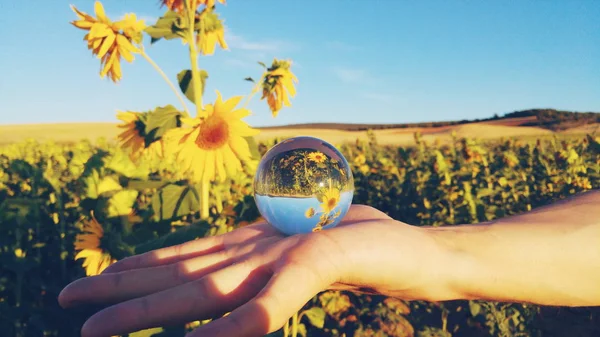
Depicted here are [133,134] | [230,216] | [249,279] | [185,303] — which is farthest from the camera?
[133,134]

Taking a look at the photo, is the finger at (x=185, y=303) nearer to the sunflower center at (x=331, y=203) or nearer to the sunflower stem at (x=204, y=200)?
the sunflower center at (x=331, y=203)

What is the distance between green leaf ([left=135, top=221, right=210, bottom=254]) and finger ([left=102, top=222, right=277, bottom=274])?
0.32m

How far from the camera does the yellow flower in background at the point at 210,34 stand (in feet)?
9.87

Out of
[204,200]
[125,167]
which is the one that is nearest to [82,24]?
[125,167]

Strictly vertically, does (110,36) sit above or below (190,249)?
above

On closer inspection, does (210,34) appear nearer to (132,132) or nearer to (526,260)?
(132,132)

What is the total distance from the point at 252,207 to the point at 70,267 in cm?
325

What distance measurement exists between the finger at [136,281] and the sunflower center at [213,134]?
4.10 feet

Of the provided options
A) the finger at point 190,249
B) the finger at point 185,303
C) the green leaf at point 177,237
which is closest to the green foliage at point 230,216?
the green leaf at point 177,237

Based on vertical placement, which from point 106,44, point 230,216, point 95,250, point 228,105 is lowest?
point 95,250

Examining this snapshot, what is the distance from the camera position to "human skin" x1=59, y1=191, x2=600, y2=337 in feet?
4.04

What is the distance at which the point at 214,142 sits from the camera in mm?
Result: 2861

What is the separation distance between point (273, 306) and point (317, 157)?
3.47 ft

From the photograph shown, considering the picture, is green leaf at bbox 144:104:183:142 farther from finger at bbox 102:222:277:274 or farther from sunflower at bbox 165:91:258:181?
finger at bbox 102:222:277:274
